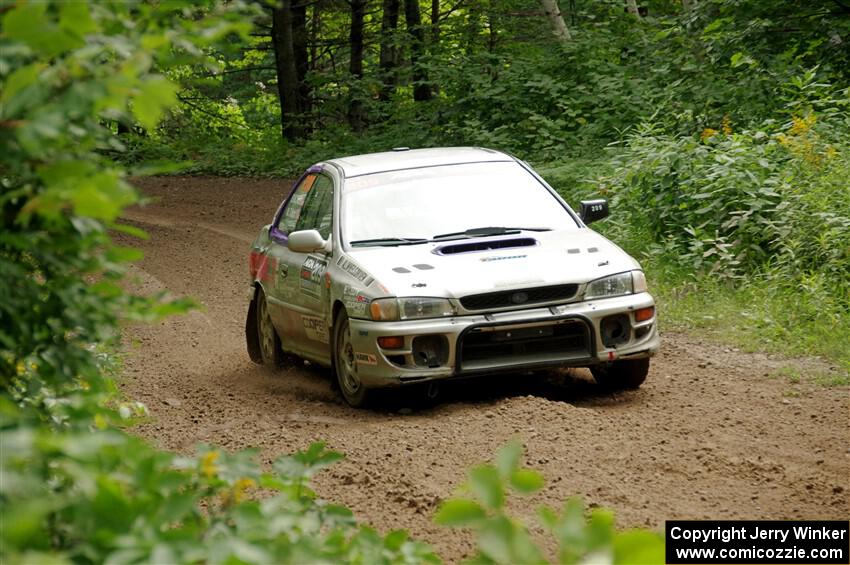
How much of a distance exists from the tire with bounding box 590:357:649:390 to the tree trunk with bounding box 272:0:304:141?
2332 cm

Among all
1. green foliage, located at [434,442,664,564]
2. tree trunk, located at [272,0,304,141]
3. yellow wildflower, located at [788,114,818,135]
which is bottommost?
tree trunk, located at [272,0,304,141]

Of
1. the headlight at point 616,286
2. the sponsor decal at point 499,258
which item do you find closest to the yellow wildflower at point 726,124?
the headlight at point 616,286

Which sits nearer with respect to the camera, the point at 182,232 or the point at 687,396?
the point at 687,396

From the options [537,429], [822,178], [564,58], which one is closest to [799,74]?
[822,178]

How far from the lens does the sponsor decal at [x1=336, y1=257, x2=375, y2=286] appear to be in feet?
28.3

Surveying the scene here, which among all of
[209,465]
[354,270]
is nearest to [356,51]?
[354,270]

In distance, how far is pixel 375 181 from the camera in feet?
32.5

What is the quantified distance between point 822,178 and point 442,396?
5623 millimetres

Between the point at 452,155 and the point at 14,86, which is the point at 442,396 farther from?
the point at 14,86

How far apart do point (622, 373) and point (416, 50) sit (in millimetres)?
22028

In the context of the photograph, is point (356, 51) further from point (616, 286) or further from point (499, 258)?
point (616, 286)

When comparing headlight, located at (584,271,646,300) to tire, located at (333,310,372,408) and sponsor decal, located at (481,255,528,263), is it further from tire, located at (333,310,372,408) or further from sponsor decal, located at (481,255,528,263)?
tire, located at (333,310,372,408)

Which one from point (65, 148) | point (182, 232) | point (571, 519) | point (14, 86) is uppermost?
point (14, 86)

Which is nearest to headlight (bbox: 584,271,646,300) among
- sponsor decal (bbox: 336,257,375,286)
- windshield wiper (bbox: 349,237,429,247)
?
windshield wiper (bbox: 349,237,429,247)
